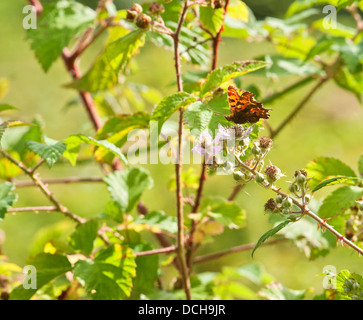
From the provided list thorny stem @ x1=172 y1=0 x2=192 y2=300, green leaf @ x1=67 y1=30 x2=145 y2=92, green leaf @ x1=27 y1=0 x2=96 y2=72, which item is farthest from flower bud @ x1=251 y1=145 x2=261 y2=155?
green leaf @ x1=27 y1=0 x2=96 y2=72

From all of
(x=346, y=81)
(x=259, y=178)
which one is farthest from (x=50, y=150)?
(x=346, y=81)

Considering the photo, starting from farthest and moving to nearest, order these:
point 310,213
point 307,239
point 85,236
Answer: point 307,239 → point 85,236 → point 310,213

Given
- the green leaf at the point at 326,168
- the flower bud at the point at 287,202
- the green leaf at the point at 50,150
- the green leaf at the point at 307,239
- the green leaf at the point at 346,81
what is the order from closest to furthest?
1. the flower bud at the point at 287,202
2. the green leaf at the point at 50,150
3. the green leaf at the point at 326,168
4. the green leaf at the point at 307,239
5. the green leaf at the point at 346,81

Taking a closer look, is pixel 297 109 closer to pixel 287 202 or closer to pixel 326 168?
pixel 326 168

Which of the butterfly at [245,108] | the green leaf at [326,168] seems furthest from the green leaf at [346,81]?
the butterfly at [245,108]

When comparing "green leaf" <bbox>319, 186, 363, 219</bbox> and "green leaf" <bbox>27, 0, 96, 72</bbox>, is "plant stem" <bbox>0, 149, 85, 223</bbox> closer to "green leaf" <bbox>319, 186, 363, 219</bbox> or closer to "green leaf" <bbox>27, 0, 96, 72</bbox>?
"green leaf" <bbox>27, 0, 96, 72</bbox>

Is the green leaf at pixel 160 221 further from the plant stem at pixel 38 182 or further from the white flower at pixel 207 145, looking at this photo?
the white flower at pixel 207 145
